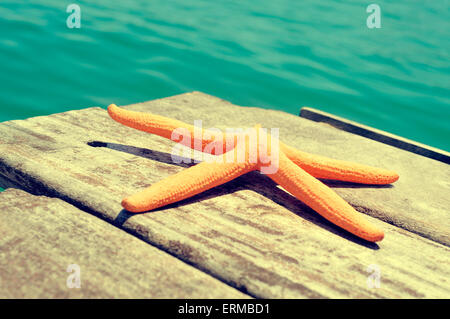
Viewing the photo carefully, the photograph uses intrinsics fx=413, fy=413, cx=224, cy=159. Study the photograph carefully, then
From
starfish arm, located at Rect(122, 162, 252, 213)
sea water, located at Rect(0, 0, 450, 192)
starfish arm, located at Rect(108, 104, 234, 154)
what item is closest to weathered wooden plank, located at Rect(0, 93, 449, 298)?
starfish arm, located at Rect(122, 162, 252, 213)

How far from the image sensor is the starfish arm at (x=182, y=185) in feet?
5.42

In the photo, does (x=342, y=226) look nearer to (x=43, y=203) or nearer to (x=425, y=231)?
(x=425, y=231)

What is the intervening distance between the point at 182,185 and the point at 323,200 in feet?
2.01

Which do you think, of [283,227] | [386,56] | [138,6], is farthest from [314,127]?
[138,6]

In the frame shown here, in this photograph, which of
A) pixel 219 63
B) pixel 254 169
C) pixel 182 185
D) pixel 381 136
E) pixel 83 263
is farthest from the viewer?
pixel 219 63

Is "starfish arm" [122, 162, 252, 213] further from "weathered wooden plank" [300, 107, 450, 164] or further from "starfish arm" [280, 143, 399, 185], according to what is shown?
"weathered wooden plank" [300, 107, 450, 164]

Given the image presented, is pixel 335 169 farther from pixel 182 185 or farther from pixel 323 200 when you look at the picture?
pixel 182 185

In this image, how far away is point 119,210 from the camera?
169 centimetres

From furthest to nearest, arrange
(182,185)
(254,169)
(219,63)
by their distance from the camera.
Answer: (219,63) < (254,169) < (182,185)

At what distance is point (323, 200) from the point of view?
1.79 metres

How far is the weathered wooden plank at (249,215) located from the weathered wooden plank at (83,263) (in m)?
0.07

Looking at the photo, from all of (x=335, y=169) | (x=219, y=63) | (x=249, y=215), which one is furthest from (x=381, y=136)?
(x=219, y=63)

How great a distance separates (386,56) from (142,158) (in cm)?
765

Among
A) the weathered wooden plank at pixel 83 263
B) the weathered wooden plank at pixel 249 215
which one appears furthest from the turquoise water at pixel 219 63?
the weathered wooden plank at pixel 83 263
